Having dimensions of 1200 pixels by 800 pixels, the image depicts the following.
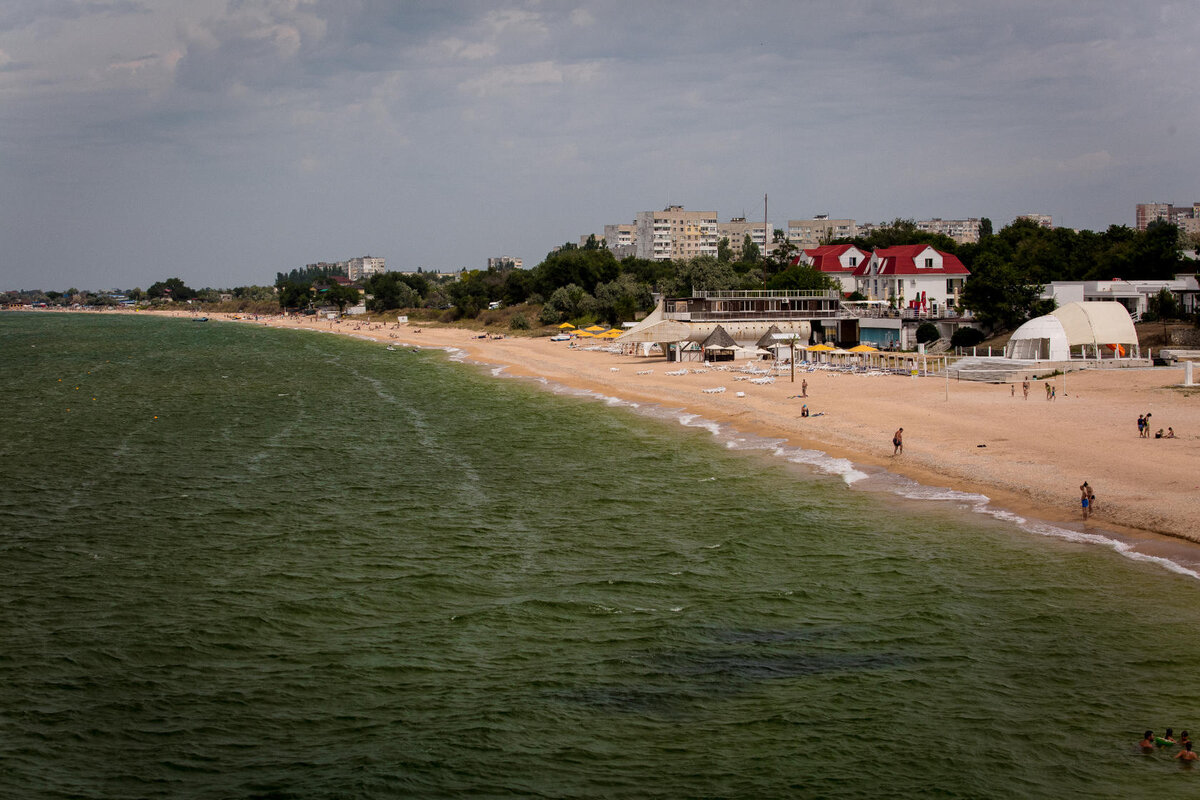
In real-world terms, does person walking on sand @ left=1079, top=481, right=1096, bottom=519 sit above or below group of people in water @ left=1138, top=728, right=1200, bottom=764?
above

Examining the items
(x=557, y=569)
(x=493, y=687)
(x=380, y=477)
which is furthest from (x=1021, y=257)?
(x=493, y=687)

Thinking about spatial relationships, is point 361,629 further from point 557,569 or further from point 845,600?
point 845,600

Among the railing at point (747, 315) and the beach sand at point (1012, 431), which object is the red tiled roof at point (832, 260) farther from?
the beach sand at point (1012, 431)

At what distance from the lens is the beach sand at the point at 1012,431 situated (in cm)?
3073

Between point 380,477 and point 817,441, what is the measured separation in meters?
19.8

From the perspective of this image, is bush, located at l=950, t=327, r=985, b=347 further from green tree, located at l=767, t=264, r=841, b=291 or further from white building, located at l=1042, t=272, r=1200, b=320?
green tree, located at l=767, t=264, r=841, b=291

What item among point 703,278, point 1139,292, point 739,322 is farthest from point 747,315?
point 703,278

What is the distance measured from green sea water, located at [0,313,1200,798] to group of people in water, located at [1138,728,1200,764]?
0.29 m

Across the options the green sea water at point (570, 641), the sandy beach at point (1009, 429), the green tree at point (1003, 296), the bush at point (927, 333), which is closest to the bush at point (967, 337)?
the green tree at point (1003, 296)

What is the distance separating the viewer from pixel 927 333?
78.3 meters

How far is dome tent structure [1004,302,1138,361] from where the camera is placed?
60.5 metres

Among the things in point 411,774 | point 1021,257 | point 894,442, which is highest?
point 1021,257

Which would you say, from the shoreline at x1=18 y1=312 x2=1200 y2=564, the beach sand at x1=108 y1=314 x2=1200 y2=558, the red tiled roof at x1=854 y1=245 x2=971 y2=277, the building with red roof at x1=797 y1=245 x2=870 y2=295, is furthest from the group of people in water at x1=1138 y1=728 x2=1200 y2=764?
the building with red roof at x1=797 y1=245 x2=870 y2=295

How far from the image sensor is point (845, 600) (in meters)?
24.4
